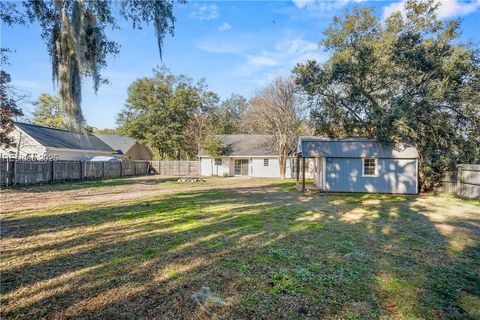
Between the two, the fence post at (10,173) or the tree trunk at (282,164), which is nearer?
the fence post at (10,173)

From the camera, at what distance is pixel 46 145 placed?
768 inches

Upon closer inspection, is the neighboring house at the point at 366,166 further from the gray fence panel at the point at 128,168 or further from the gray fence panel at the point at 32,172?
the gray fence panel at the point at 128,168

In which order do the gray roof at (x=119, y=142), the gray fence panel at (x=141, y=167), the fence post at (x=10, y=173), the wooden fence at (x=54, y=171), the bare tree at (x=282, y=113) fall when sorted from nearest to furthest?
the fence post at (x=10, y=173)
the wooden fence at (x=54, y=171)
the bare tree at (x=282, y=113)
the gray fence panel at (x=141, y=167)
the gray roof at (x=119, y=142)

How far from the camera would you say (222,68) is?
50.9 feet

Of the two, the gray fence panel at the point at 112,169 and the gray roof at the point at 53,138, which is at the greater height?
the gray roof at the point at 53,138

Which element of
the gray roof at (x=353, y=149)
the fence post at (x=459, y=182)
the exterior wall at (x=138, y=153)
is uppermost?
the exterior wall at (x=138, y=153)

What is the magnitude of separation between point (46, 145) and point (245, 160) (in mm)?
16041

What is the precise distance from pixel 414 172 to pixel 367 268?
36.4 feet

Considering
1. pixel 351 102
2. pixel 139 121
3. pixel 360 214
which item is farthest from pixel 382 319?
pixel 139 121

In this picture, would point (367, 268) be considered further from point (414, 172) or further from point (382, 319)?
point (414, 172)

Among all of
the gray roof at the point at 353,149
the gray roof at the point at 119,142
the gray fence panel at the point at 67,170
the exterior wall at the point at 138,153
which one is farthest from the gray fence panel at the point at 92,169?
the gray roof at the point at 353,149

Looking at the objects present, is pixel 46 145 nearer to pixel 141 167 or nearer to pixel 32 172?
pixel 32 172

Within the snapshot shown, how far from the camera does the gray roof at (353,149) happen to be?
12.8 metres

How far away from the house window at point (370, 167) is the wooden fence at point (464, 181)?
10.6 feet
